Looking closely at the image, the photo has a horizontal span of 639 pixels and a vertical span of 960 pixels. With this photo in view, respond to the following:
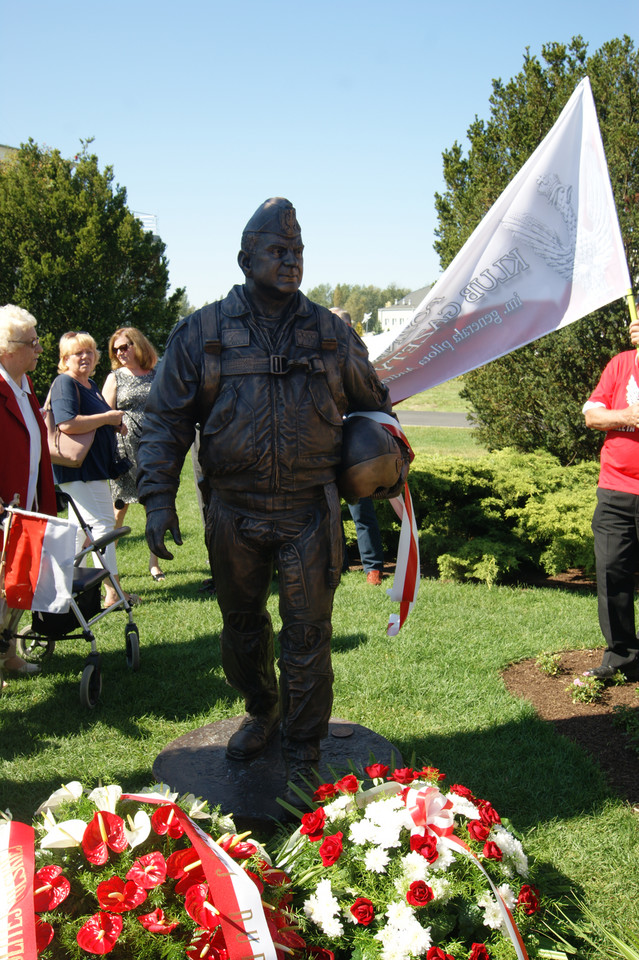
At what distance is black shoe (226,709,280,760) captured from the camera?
375 cm

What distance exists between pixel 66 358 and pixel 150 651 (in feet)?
7.71

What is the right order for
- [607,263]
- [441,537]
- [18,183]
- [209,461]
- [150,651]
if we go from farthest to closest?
[18,183] → [441,537] → [150,651] → [607,263] → [209,461]

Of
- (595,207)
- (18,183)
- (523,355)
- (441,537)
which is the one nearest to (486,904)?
(595,207)

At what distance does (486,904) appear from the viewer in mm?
2459

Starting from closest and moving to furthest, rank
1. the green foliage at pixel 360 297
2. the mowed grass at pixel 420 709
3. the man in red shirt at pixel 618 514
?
the mowed grass at pixel 420 709 → the man in red shirt at pixel 618 514 → the green foliage at pixel 360 297

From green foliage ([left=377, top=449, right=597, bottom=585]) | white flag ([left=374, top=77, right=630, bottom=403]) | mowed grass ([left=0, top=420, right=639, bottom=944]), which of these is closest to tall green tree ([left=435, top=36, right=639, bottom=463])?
green foliage ([left=377, top=449, right=597, bottom=585])

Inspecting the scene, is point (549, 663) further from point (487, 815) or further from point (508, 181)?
point (508, 181)

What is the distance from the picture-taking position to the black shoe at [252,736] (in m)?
3.75

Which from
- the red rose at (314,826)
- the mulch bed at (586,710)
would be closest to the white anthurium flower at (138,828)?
the red rose at (314,826)

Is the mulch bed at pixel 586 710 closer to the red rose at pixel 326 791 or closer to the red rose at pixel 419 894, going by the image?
the red rose at pixel 326 791

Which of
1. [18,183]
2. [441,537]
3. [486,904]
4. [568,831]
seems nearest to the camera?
[486,904]

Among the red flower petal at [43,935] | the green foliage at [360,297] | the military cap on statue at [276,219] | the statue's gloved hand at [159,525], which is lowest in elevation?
the red flower petal at [43,935]

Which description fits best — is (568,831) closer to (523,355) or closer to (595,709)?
(595,709)

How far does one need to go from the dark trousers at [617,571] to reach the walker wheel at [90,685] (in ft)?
10.6
